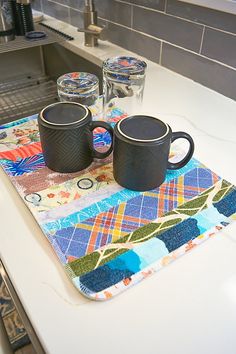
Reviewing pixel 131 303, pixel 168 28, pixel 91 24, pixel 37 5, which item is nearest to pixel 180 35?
pixel 168 28

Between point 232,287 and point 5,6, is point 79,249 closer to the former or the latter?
point 232,287

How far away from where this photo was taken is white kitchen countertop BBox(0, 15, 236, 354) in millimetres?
361

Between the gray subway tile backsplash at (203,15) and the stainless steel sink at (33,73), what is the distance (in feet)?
1.03

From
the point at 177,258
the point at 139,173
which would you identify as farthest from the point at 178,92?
the point at 177,258

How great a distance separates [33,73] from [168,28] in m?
0.59

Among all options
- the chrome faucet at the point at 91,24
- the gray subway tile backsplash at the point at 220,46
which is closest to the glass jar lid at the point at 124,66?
the gray subway tile backsplash at the point at 220,46

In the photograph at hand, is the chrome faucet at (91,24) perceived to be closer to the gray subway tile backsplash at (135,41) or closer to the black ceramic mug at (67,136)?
the gray subway tile backsplash at (135,41)

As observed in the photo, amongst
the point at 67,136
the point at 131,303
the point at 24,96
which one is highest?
the point at 67,136

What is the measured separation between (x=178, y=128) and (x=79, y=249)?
416 mm

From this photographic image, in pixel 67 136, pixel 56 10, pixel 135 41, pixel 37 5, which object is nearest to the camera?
pixel 67 136

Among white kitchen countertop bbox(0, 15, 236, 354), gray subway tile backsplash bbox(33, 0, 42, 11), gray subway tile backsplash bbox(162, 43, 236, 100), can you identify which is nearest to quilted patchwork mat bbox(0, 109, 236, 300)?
white kitchen countertop bbox(0, 15, 236, 354)

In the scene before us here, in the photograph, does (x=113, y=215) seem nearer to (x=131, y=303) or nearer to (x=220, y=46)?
(x=131, y=303)

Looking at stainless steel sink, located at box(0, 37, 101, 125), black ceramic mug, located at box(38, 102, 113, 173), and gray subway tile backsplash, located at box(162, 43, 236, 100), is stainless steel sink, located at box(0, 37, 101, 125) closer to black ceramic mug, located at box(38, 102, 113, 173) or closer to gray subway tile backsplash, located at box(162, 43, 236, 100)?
gray subway tile backsplash, located at box(162, 43, 236, 100)

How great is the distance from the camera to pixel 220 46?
0.84 meters
